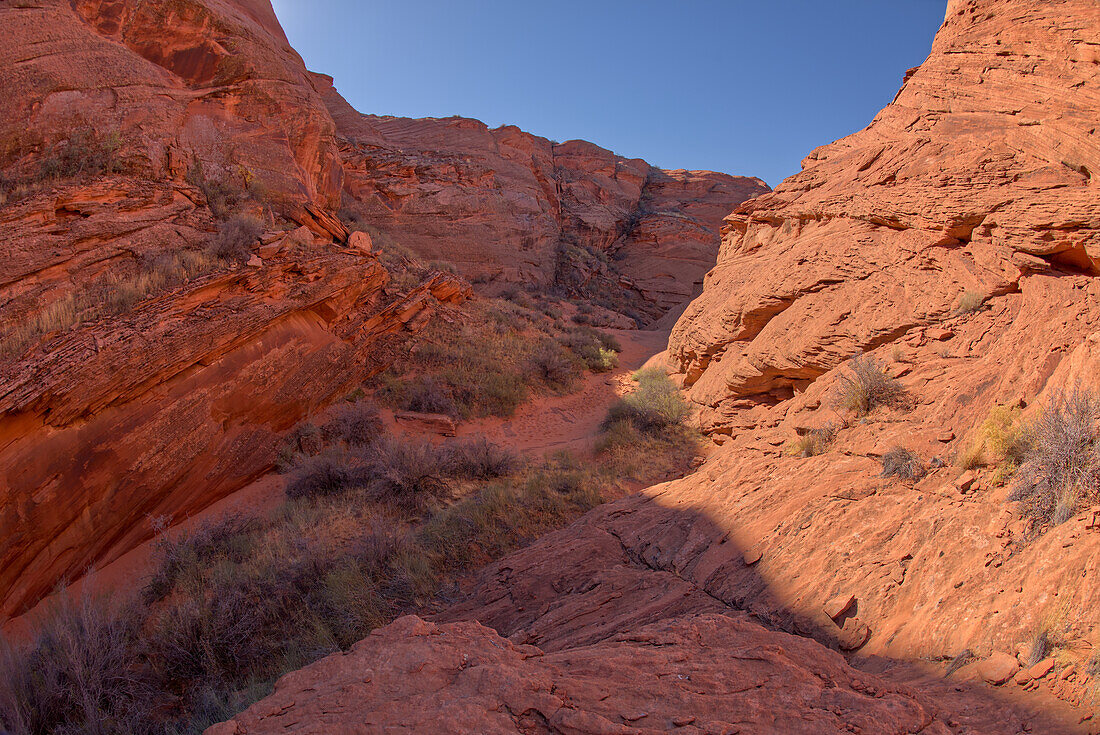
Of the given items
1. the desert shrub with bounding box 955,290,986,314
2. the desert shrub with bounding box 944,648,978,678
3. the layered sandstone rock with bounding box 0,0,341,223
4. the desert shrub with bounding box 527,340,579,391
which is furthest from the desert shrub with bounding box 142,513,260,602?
the desert shrub with bounding box 955,290,986,314

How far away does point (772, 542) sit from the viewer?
4.27m

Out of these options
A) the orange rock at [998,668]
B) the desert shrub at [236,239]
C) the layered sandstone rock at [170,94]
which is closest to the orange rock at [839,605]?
the orange rock at [998,668]

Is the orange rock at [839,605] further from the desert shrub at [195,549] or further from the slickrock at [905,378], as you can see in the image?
the desert shrub at [195,549]

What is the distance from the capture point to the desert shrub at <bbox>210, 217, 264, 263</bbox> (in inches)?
362

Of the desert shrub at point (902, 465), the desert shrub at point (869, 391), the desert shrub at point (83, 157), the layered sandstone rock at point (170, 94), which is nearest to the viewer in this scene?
the desert shrub at point (902, 465)

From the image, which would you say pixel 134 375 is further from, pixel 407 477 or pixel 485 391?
pixel 485 391

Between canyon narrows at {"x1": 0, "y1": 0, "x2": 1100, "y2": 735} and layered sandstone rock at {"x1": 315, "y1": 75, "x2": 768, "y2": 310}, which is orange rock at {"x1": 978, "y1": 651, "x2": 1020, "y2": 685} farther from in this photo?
layered sandstone rock at {"x1": 315, "y1": 75, "x2": 768, "y2": 310}

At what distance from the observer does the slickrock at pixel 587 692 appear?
204 cm

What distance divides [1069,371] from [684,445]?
18.6ft

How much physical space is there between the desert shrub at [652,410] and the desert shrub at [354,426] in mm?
4622

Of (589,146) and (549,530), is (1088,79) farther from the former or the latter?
(589,146)

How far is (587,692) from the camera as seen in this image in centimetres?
223

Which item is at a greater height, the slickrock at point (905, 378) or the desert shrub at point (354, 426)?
the slickrock at point (905, 378)

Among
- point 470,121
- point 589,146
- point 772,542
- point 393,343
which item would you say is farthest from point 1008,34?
point 589,146
